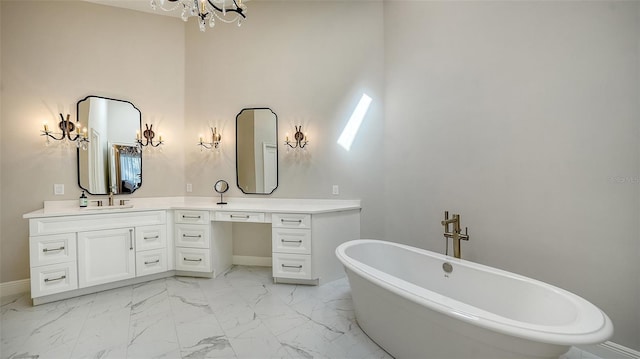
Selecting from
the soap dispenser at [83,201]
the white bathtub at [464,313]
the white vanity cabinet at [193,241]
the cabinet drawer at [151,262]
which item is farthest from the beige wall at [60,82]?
the white bathtub at [464,313]

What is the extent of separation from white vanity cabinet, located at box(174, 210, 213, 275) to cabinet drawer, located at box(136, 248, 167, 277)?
0.14 m

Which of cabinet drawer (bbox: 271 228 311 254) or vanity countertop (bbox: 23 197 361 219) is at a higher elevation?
vanity countertop (bbox: 23 197 361 219)

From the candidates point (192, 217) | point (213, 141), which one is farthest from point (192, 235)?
point (213, 141)

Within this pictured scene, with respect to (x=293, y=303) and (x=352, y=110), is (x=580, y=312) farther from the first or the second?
(x=352, y=110)

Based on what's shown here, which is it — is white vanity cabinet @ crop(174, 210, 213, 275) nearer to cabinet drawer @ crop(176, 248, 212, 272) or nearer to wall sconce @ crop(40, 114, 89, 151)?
cabinet drawer @ crop(176, 248, 212, 272)

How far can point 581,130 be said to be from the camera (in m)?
1.66

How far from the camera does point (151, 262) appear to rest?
9.33 feet

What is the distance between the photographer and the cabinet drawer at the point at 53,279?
2326 mm

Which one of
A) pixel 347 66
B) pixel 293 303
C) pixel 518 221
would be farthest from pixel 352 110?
pixel 293 303

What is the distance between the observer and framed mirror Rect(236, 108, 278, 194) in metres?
3.34

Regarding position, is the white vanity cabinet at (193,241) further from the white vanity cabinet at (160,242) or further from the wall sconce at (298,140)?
the wall sconce at (298,140)

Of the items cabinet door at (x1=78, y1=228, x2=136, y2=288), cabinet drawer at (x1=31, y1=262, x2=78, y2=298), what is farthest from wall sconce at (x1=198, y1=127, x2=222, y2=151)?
cabinet drawer at (x1=31, y1=262, x2=78, y2=298)

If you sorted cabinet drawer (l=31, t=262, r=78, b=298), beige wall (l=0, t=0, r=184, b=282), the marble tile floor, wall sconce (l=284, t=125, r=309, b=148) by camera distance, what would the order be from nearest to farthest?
the marble tile floor → cabinet drawer (l=31, t=262, r=78, b=298) → beige wall (l=0, t=0, r=184, b=282) → wall sconce (l=284, t=125, r=309, b=148)

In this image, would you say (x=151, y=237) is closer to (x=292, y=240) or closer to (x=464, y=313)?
(x=292, y=240)
